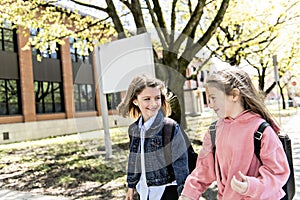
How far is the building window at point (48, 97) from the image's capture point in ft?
67.6

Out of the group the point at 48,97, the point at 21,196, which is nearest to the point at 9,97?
the point at 48,97

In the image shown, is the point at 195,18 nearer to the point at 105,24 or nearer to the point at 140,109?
the point at 105,24

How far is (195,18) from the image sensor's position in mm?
8961

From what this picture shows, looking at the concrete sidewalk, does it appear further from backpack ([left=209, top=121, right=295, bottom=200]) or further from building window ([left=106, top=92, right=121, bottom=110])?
backpack ([left=209, top=121, right=295, bottom=200])

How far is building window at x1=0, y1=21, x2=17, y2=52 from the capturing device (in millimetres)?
18531

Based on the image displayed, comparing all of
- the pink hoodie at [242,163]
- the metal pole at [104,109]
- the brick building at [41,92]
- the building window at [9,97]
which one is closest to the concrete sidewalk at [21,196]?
the metal pole at [104,109]

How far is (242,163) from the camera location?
5.89ft

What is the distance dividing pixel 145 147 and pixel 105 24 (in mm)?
10181

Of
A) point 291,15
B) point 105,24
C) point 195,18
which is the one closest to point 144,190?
point 195,18

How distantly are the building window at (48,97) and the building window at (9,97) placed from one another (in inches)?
55.0

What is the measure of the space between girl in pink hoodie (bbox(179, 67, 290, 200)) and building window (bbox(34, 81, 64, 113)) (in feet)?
64.6

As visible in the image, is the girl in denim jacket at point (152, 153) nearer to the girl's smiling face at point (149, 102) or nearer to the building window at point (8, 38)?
the girl's smiling face at point (149, 102)

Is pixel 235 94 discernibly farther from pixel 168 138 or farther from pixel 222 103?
pixel 168 138

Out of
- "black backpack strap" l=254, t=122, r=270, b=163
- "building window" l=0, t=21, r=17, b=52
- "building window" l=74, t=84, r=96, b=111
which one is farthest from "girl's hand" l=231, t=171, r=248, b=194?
"building window" l=74, t=84, r=96, b=111
